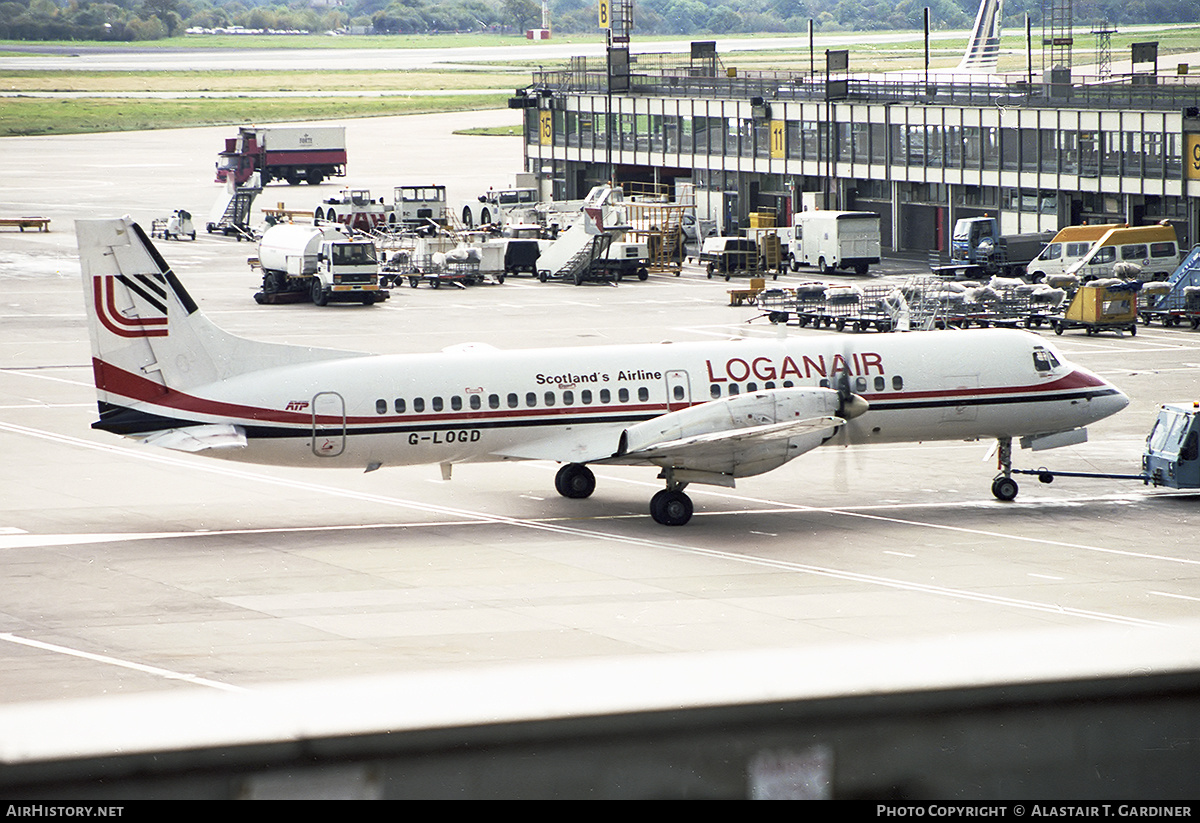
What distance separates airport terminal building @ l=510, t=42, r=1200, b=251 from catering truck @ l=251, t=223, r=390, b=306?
29.2 meters

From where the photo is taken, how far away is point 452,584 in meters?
25.1

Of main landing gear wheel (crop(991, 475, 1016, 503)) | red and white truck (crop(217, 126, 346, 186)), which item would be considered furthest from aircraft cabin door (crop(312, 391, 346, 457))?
red and white truck (crop(217, 126, 346, 186))

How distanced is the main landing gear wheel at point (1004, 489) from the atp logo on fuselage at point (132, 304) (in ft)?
58.1

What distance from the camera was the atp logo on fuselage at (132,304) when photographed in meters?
28.0

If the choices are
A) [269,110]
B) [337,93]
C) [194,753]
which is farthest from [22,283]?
[337,93]

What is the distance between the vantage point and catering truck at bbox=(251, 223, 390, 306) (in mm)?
66562

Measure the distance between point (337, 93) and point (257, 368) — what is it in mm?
169473

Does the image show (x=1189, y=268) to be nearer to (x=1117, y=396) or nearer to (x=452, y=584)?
(x=1117, y=396)

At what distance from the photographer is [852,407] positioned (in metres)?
28.7

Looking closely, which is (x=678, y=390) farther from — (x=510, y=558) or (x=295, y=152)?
(x=295, y=152)

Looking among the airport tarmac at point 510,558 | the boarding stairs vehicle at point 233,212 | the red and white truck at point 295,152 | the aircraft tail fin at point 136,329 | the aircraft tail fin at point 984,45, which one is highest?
the aircraft tail fin at point 984,45

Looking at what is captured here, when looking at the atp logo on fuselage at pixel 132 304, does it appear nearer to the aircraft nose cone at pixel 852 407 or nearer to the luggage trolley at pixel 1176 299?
the aircraft nose cone at pixel 852 407

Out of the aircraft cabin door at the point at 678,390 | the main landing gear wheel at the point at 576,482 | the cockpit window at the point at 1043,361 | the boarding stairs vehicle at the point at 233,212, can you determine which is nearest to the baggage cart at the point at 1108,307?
the cockpit window at the point at 1043,361

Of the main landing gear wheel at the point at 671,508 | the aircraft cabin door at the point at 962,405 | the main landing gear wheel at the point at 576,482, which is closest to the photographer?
the main landing gear wheel at the point at 671,508
